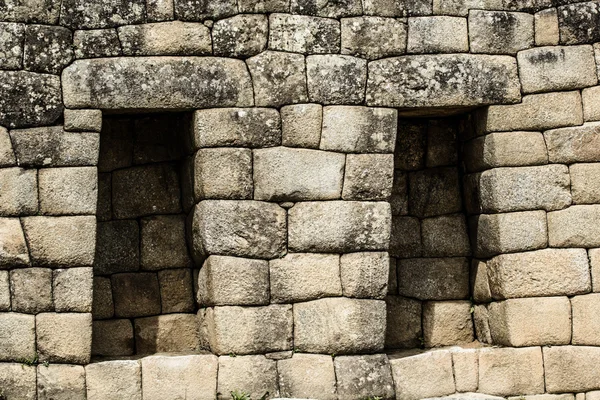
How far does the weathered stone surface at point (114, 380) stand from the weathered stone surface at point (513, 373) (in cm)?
321

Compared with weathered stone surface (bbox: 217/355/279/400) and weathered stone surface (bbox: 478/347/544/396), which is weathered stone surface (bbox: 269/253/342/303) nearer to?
weathered stone surface (bbox: 217/355/279/400)

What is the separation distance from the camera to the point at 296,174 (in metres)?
9.52

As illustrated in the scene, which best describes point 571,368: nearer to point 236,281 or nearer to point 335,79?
point 236,281

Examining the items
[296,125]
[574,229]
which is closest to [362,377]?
[296,125]

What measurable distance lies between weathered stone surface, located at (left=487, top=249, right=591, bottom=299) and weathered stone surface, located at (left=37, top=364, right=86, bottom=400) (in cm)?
396

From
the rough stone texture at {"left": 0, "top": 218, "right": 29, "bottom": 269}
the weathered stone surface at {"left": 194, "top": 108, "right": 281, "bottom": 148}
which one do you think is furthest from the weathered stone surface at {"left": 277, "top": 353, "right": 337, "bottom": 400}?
the rough stone texture at {"left": 0, "top": 218, "right": 29, "bottom": 269}

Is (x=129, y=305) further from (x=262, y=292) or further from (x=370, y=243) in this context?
(x=370, y=243)

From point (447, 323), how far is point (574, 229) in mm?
1553

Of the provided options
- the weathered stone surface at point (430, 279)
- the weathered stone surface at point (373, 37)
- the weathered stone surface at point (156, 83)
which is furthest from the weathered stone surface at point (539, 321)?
the weathered stone surface at point (156, 83)

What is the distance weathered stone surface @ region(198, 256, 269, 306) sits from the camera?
30.5 ft

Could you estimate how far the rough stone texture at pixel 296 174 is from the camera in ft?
31.0

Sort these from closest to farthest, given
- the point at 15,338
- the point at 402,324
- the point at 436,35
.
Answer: the point at 15,338
the point at 436,35
the point at 402,324

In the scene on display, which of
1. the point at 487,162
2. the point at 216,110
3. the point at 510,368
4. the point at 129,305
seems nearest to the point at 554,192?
the point at 487,162

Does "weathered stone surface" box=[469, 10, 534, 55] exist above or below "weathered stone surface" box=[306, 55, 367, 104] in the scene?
above
